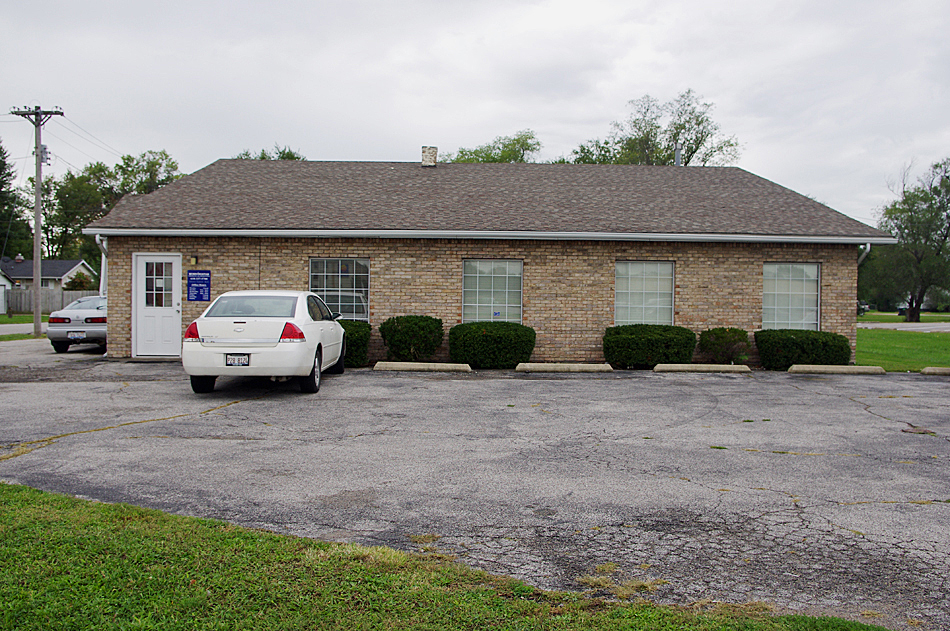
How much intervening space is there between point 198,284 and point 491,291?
6605mm

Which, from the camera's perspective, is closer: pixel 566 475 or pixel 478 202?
pixel 566 475

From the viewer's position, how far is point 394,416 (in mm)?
8578

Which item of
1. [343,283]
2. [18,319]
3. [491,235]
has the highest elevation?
[491,235]

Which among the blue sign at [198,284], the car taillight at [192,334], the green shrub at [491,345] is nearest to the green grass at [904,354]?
the green shrub at [491,345]

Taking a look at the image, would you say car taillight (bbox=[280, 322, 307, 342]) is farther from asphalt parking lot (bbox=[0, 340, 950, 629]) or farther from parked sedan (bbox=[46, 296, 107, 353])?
parked sedan (bbox=[46, 296, 107, 353])

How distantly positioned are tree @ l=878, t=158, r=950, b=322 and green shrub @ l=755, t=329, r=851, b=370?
57.6 metres

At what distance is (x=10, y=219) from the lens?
63.2 m

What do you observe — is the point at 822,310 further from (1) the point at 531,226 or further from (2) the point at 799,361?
(1) the point at 531,226

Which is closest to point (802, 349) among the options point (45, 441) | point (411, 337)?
point (411, 337)

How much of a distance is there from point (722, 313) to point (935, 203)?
61727 mm

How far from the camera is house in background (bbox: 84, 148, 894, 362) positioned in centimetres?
1535

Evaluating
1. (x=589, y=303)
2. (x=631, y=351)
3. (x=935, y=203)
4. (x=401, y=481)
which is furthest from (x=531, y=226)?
(x=935, y=203)

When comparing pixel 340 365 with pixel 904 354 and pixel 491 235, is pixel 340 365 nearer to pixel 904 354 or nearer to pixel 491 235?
pixel 491 235

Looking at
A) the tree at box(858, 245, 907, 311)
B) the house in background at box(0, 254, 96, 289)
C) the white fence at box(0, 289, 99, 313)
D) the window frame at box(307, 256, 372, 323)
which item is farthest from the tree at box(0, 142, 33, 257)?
the tree at box(858, 245, 907, 311)
